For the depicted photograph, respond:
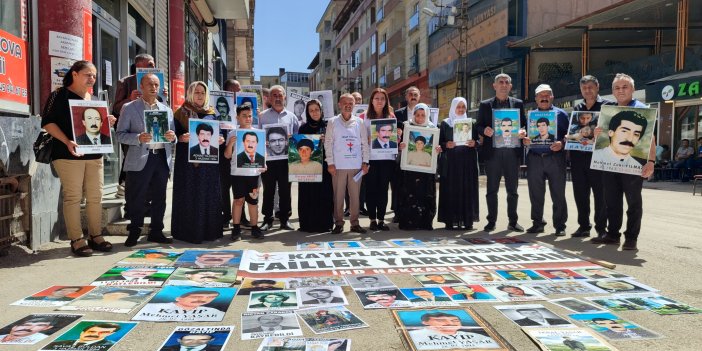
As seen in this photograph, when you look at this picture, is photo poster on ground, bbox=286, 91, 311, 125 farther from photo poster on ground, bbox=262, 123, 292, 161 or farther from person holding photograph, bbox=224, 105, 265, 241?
person holding photograph, bbox=224, 105, 265, 241

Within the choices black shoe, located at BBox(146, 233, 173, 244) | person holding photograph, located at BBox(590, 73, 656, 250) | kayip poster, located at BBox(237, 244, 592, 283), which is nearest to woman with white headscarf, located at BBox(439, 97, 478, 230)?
kayip poster, located at BBox(237, 244, 592, 283)

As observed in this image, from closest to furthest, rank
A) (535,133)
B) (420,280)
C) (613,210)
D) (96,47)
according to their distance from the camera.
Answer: (420,280), (613,210), (535,133), (96,47)

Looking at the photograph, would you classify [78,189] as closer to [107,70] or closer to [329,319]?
[329,319]

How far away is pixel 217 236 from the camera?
634cm

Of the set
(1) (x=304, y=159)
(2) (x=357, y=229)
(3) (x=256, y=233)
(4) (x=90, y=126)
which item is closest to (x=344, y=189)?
(2) (x=357, y=229)

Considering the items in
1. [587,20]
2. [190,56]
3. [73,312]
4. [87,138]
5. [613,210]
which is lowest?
[73,312]

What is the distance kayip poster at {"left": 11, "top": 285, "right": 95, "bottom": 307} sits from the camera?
3699 mm

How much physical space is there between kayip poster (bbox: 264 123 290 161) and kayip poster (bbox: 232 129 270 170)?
458 millimetres

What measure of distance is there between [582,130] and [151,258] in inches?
197

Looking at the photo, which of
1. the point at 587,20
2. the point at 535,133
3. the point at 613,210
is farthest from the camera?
the point at 587,20

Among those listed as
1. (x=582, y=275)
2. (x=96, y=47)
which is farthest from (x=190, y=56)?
(x=582, y=275)

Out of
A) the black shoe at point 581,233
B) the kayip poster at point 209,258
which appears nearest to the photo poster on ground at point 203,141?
the kayip poster at point 209,258

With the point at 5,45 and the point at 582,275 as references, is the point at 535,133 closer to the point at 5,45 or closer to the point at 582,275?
the point at 582,275

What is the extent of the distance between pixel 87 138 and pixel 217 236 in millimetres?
1877
